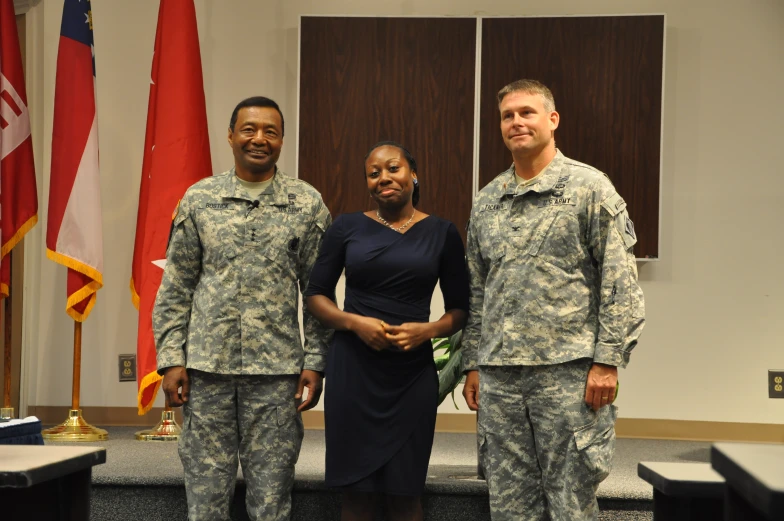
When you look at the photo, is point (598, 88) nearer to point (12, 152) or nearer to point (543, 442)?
point (543, 442)

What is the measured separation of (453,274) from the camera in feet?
9.05

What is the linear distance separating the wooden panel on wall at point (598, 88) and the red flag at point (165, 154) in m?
1.53

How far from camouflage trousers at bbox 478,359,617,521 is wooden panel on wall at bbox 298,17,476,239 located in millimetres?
2417

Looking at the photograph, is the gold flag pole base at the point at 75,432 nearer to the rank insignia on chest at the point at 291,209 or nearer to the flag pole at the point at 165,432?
the flag pole at the point at 165,432

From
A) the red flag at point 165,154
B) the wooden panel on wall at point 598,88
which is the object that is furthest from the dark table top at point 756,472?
the wooden panel on wall at point 598,88

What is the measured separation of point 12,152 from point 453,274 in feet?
8.76

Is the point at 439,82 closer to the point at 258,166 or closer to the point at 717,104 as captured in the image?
the point at 717,104

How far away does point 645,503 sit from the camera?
316 centimetres

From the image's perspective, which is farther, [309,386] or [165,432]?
[165,432]

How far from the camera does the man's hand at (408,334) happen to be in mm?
2604

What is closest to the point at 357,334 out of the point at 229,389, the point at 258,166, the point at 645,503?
the point at 229,389

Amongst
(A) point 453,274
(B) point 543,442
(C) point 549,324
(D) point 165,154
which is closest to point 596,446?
(B) point 543,442

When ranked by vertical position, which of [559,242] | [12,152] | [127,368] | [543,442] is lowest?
[127,368]

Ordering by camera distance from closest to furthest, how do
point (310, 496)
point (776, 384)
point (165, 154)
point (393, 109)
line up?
1. point (310, 496)
2. point (165, 154)
3. point (776, 384)
4. point (393, 109)
